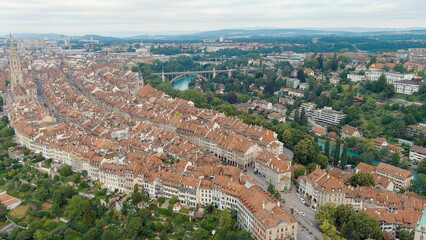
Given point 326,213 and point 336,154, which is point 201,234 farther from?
point 336,154

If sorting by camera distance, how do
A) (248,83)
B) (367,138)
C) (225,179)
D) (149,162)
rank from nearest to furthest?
(225,179)
(149,162)
(367,138)
(248,83)

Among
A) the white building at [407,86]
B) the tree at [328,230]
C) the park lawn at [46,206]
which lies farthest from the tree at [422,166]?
the park lawn at [46,206]

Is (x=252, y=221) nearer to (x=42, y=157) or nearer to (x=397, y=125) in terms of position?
(x=42, y=157)

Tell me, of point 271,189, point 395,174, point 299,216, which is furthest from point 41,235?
point 395,174

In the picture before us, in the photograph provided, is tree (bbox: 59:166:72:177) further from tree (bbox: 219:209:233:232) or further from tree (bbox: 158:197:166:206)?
tree (bbox: 219:209:233:232)

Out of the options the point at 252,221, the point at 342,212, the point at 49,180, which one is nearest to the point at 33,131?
the point at 49,180
